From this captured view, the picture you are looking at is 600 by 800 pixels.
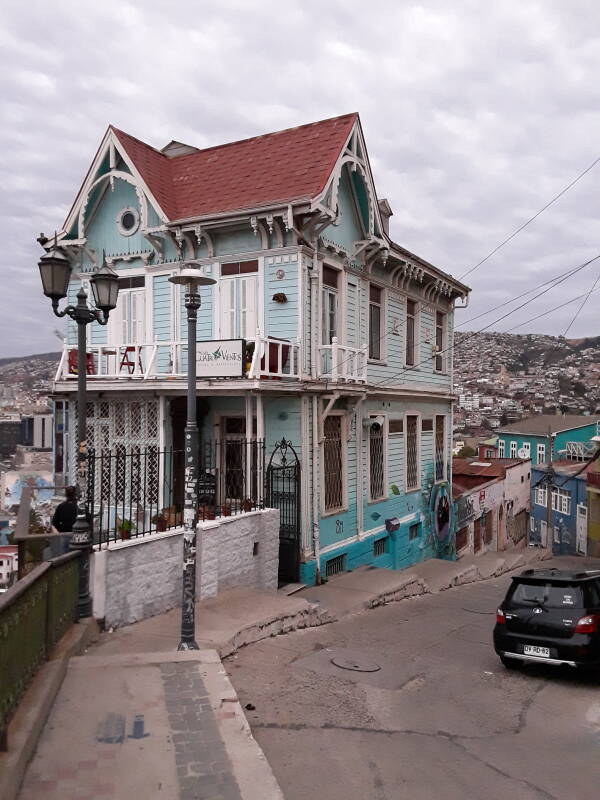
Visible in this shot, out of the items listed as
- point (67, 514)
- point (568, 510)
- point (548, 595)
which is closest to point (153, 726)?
point (67, 514)

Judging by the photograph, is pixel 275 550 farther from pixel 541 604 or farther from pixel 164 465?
pixel 541 604

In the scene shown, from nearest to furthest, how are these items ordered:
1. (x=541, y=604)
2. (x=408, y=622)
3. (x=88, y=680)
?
1. (x=88, y=680)
2. (x=541, y=604)
3. (x=408, y=622)

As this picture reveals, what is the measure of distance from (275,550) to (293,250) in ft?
19.8

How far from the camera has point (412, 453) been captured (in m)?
20.7

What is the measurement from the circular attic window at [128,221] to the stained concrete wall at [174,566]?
25.3 ft

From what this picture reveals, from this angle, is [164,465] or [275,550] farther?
[164,465]

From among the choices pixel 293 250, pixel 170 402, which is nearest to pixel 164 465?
pixel 170 402

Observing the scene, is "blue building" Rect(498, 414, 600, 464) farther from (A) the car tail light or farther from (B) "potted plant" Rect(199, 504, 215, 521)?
(A) the car tail light

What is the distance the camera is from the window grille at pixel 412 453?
20.3 m

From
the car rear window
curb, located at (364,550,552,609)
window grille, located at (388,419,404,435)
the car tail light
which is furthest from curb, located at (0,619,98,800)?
window grille, located at (388,419,404,435)

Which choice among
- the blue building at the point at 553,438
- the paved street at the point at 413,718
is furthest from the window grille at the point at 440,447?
the blue building at the point at 553,438

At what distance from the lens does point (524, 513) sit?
115 feet

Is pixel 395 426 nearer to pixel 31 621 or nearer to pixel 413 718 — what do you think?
pixel 413 718

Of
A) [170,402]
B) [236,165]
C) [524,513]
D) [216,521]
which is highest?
[236,165]
